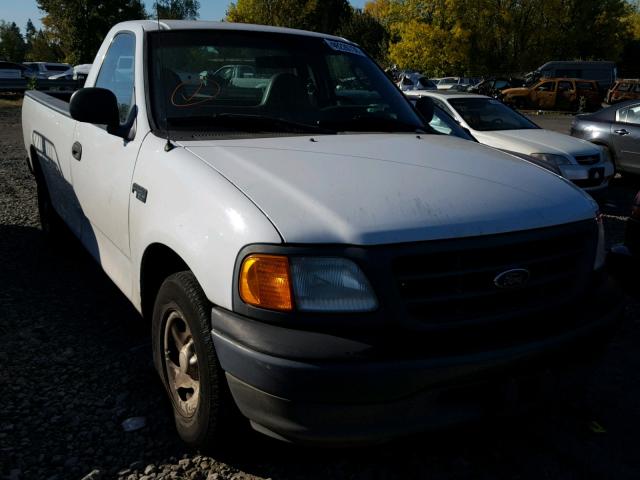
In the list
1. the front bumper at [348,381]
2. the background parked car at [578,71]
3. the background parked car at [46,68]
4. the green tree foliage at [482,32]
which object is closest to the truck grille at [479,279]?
the front bumper at [348,381]

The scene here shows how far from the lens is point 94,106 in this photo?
3.10 metres

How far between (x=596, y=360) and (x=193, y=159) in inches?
75.2

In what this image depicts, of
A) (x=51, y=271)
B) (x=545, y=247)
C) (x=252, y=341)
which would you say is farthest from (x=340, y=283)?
(x=51, y=271)

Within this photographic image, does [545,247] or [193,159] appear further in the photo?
[193,159]

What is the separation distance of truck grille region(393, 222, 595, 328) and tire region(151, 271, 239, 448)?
0.76m

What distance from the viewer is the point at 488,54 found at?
111 ft

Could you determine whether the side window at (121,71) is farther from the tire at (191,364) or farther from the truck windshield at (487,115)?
the truck windshield at (487,115)

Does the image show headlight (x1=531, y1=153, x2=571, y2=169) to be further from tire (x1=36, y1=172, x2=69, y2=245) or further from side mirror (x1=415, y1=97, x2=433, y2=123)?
tire (x1=36, y1=172, x2=69, y2=245)

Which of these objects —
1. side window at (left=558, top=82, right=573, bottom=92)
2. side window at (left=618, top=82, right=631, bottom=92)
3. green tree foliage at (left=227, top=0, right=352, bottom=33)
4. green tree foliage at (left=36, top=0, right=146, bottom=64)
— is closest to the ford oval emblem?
side window at (left=558, top=82, right=573, bottom=92)

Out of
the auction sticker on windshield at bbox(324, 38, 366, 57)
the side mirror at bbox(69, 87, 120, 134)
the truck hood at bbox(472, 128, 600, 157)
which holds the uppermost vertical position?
the auction sticker on windshield at bbox(324, 38, 366, 57)

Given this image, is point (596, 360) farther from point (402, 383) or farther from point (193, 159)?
point (193, 159)

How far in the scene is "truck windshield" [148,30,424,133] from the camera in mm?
3193

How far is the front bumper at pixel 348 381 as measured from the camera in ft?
6.61

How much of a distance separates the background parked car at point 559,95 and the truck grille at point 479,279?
89.0ft
